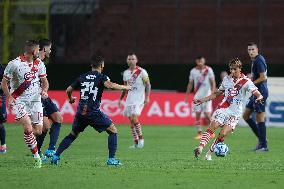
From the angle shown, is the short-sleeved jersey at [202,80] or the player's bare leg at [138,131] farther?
the short-sleeved jersey at [202,80]

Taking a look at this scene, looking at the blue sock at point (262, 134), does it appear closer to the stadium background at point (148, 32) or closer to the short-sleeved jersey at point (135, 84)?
the short-sleeved jersey at point (135, 84)

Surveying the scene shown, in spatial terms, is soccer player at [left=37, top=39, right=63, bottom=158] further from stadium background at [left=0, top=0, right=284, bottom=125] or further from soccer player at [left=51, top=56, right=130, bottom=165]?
stadium background at [left=0, top=0, right=284, bottom=125]

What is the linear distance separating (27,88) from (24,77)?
0.21 m

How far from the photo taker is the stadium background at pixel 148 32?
112 feet

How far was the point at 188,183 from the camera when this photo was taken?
11.8 m

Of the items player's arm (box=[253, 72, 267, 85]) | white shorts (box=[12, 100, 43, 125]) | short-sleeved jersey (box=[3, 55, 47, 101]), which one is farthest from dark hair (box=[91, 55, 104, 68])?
player's arm (box=[253, 72, 267, 85])

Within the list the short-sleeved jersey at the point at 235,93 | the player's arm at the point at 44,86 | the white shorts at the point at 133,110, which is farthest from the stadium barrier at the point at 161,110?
the player's arm at the point at 44,86

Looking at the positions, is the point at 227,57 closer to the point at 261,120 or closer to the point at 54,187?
the point at 261,120

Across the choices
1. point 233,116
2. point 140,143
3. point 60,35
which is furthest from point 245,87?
point 60,35

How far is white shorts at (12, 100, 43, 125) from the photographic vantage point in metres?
14.3

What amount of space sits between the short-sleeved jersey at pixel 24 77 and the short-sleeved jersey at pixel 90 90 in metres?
0.79

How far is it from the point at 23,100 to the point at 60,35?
21.6 m

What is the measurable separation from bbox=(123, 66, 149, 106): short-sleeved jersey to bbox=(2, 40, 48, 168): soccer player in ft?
19.0

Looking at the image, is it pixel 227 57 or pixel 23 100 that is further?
pixel 227 57
